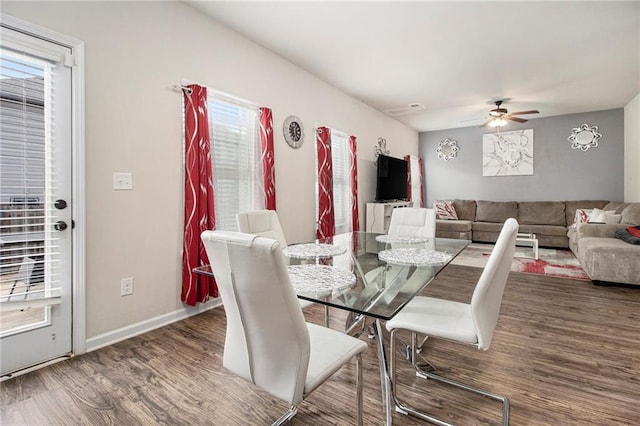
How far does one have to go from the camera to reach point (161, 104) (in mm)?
2408

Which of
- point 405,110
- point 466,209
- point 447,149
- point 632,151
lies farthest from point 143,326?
point 632,151

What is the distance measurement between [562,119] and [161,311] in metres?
7.60

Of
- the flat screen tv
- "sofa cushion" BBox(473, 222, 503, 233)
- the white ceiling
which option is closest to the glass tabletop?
the white ceiling

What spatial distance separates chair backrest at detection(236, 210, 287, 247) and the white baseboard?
3.25 feet

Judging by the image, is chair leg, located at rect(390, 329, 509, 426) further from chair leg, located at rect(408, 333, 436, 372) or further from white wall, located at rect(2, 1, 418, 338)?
white wall, located at rect(2, 1, 418, 338)

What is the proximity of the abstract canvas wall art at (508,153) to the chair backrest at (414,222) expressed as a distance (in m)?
5.09

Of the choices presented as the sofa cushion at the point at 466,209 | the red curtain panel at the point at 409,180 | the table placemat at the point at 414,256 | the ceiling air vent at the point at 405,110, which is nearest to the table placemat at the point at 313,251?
the table placemat at the point at 414,256

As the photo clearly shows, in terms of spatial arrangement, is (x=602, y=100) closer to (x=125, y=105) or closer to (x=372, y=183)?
(x=372, y=183)

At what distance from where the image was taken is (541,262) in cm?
454

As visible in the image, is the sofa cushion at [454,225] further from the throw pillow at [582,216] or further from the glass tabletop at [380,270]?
the glass tabletop at [380,270]

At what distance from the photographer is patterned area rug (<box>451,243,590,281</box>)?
13.1 ft

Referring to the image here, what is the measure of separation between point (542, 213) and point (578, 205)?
1.87 feet

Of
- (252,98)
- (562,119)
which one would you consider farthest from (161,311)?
(562,119)

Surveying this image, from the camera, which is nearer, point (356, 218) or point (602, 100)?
point (356, 218)
